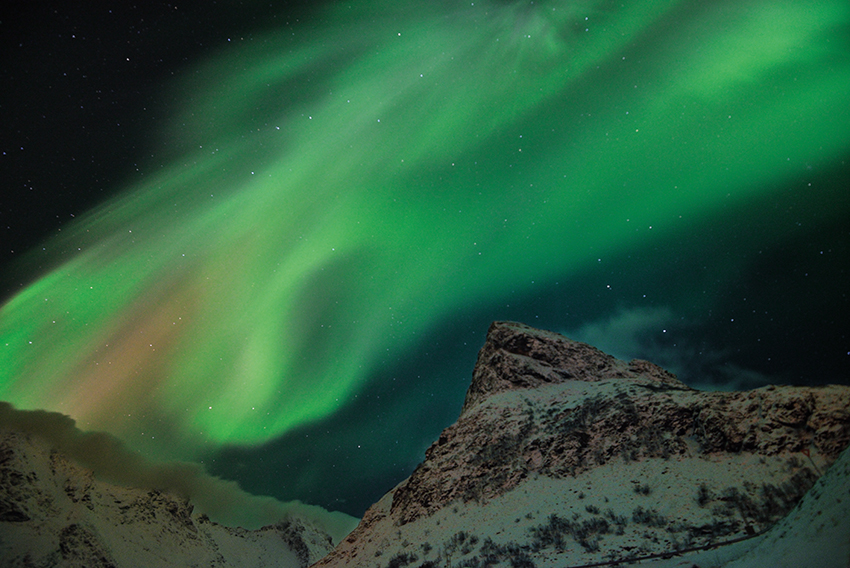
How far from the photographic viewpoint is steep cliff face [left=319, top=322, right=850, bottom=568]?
29.7 meters

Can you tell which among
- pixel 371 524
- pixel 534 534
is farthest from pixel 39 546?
pixel 534 534

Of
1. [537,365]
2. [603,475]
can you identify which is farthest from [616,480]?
[537,365]

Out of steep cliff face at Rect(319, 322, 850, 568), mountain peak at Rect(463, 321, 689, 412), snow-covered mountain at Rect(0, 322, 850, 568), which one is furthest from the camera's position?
mountain peak at Rect(463, 321, 689, 412)

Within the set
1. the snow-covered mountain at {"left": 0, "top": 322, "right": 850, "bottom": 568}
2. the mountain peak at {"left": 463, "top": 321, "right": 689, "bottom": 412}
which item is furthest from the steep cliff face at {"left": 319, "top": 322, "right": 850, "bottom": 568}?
the mountain peak at {"left": 463, "top": 321, "right": 689, "bottom": 412}

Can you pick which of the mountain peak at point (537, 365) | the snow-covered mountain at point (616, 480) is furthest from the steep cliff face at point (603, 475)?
the mountain peak at point (537, 365)

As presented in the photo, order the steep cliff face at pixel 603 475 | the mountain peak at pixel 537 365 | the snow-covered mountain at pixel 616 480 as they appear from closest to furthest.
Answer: the snow-covered mountain at pixel 616 480, the steep cliff face at pixel 603 475, the mountain peak at pixel 537 365

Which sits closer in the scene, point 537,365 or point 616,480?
point 616,480

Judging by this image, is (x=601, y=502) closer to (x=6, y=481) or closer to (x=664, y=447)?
(x=664, y=447)

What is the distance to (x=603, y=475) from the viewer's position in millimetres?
39625

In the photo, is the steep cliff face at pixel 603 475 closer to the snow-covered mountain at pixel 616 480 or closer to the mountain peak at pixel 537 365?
the snow-covered mountain at pixel 616 480

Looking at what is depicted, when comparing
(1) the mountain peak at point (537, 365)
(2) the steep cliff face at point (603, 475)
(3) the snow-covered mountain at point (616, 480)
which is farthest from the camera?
(1) the mountain peak at point (537, 365)

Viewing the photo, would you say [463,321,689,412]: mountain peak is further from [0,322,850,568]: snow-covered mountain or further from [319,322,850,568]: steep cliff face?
[319,322,850,568]: steep cliff face

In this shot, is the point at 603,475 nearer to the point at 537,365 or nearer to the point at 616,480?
the point at 616,480

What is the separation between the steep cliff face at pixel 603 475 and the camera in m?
29.7
